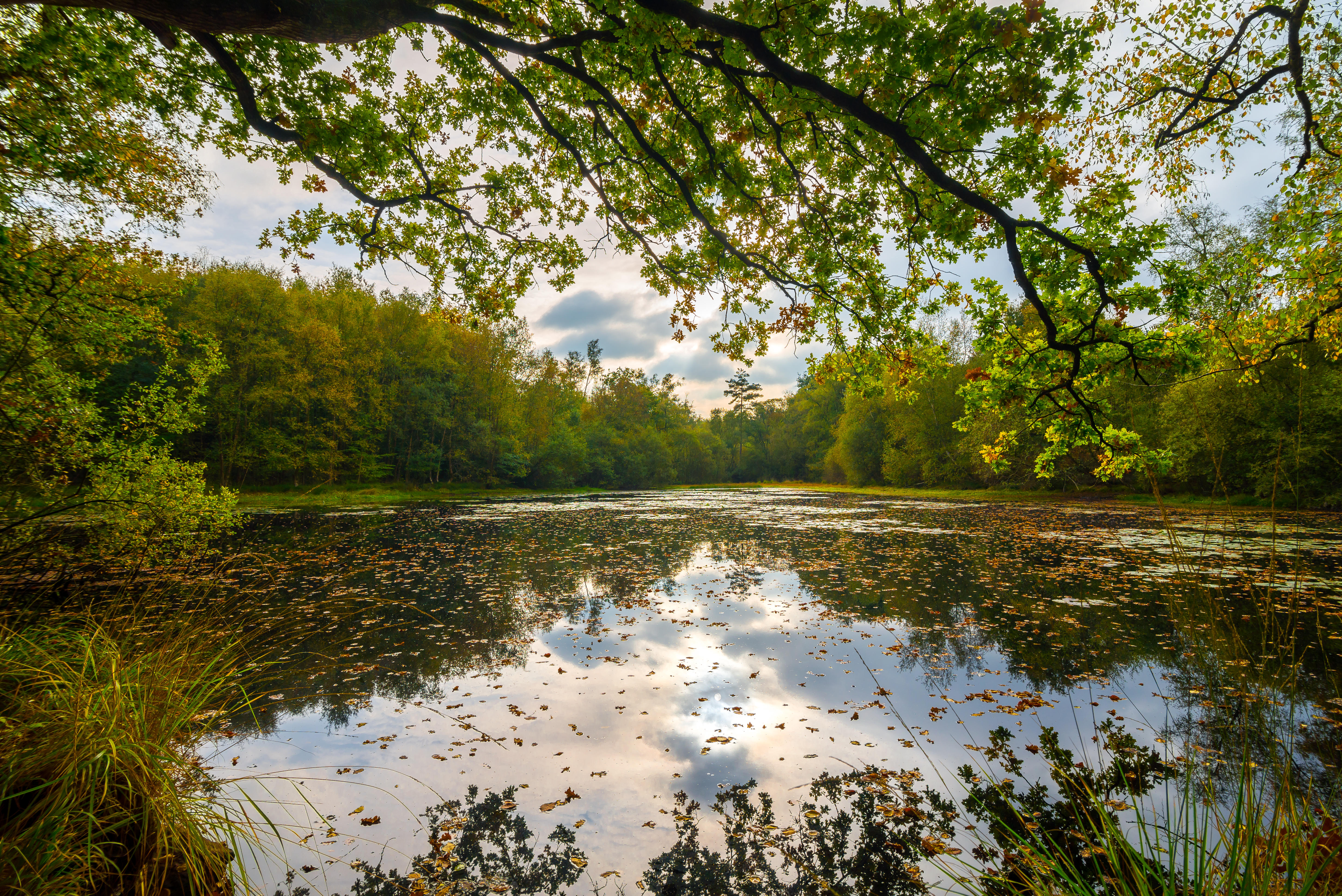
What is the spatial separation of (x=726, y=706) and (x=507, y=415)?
4568 cm

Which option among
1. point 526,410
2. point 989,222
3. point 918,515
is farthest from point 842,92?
point 526,410

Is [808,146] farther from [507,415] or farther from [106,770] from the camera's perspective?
[507,415]

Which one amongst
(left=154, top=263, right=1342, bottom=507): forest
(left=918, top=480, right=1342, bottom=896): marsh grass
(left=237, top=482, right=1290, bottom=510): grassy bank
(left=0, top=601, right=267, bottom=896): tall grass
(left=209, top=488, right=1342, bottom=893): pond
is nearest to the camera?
(left=918, top=480, right=1342, bottom=896): marsh grass

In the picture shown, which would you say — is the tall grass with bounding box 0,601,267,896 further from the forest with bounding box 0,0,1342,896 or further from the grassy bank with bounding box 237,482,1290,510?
the grassy bank with bounding box 237,482,1290,510

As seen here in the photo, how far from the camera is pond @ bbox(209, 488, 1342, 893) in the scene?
3.39 metres

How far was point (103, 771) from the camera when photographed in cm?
253

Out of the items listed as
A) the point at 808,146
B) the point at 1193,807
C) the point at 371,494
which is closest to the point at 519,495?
the point at 371,494

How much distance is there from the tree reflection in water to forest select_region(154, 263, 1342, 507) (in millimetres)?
4375

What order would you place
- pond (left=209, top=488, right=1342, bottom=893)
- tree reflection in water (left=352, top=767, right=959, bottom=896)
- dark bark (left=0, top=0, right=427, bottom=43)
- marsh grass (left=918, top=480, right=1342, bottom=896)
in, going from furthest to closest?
dark bark (left=0, top=0, right=427, bottom=43), pond (left=209, top=488, right=1342, bottom=893), tree reflection in water (left=352, top=767, right=959, bottom=896), marsh grass (left=918, top=480, right=1342, bottom=896)

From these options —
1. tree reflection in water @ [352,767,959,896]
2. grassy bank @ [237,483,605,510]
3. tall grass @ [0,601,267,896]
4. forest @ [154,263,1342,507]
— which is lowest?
tree reflection in water @ [352,767,959,896]

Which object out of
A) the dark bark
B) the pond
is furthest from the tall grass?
the dark bark

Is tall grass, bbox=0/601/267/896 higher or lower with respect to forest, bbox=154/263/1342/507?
lower

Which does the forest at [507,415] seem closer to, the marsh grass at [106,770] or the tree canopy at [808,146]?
the tree canopy at [808,146]

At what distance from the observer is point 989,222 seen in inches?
232
